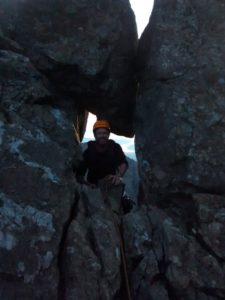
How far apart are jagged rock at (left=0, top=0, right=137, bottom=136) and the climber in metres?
1.58

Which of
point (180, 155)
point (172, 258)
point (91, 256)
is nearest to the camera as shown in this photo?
point (91, 256)

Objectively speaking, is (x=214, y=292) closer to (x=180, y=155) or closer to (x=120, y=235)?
(x=120, y=235)

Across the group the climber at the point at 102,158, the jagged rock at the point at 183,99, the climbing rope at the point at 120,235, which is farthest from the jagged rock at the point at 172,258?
the climber at the point at 102,158

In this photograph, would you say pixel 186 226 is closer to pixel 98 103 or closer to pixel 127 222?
pixel 127 222

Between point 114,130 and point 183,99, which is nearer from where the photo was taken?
point 183,99

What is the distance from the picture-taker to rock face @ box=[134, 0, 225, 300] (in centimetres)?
912

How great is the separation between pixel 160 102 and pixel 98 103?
2412 mm

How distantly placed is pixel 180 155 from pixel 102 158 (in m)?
2.35

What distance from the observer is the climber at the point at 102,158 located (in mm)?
11492

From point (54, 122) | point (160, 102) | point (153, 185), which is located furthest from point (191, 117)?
point (54, 122)

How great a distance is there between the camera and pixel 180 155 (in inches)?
421

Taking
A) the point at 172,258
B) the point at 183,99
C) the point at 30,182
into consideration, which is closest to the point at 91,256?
the point at 172,258

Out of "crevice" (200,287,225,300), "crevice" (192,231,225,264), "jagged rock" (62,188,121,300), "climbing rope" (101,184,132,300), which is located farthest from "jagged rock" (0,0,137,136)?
"crevice" (200,287,225,300)

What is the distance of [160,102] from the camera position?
1145 cm
